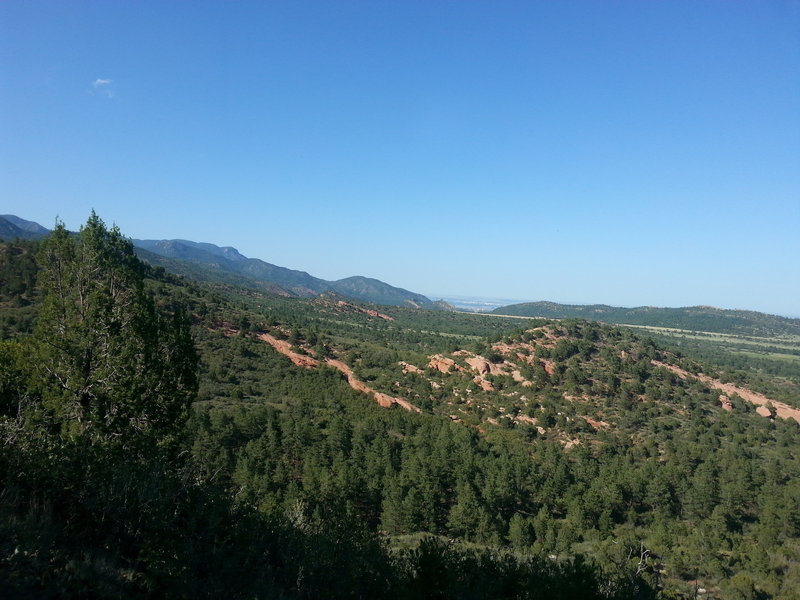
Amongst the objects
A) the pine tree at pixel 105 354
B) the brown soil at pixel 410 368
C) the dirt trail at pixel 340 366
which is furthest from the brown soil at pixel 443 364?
the pine tree at pixel 105 354

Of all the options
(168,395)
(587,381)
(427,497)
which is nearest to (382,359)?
(587,381)

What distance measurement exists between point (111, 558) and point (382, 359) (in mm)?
71931

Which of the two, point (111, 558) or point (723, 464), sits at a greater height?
point (111, 558)

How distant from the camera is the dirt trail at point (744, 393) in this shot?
68.6 metres

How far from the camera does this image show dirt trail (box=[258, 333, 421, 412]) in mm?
61969

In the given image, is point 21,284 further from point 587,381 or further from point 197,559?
point 587,381

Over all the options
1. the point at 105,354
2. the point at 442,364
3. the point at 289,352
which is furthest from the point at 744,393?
the point at 105,354

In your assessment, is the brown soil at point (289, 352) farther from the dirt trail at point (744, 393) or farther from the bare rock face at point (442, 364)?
the dirt trail at point (744, 393)

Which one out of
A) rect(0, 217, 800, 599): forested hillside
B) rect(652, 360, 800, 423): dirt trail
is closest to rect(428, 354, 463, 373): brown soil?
rect(0, 217, 800, 599): forested hillside

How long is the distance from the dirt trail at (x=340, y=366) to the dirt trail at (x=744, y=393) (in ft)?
165

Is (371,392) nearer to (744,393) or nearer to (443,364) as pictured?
(443,364)

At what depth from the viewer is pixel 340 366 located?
73.3 m

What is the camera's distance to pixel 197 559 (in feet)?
29.7

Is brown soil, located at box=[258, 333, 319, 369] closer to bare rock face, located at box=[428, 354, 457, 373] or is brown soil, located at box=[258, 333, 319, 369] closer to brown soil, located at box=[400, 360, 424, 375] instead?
brown soil, located at box=[400, 360, 424, 375]
